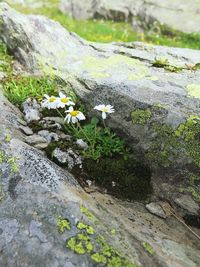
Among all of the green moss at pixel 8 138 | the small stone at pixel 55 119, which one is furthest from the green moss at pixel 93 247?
the small stone at pixel 55 119

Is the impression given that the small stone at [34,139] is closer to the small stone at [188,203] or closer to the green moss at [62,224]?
the green moss at [62,224]

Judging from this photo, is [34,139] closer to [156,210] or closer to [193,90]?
[156,210]

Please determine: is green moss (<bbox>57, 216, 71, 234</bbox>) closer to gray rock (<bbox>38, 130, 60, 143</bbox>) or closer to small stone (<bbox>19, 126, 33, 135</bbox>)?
gray rock (<bbox>38, 130, 60, 143</bbox>)

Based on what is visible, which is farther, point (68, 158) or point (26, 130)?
point (26, 130)

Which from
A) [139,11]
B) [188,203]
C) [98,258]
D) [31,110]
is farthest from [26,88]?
[139,11]

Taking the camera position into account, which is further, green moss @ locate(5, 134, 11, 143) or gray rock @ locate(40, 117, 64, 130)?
gray rock @ locate(40, 117, 64, 130)

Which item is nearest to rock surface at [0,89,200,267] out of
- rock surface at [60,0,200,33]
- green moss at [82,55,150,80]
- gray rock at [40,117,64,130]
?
gray rock at [40,117,64,130]
